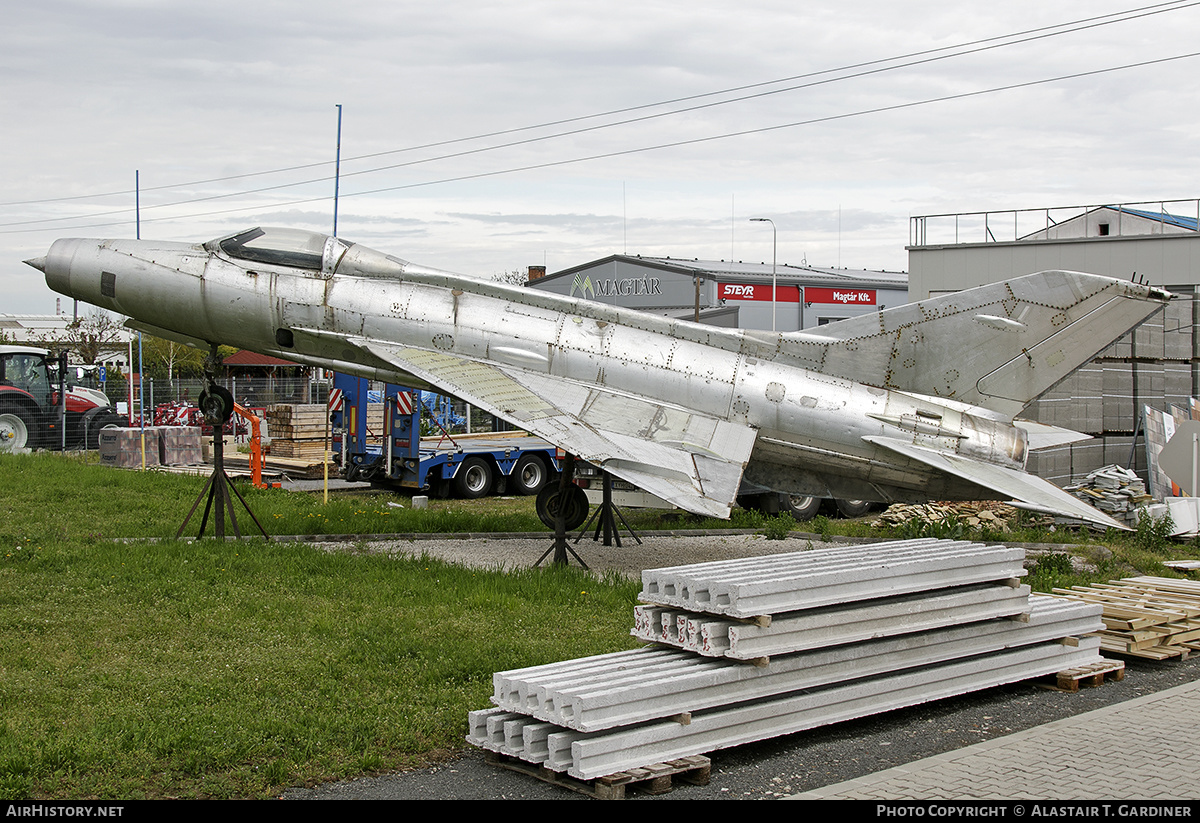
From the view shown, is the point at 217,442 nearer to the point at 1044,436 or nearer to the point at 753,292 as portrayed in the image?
the point at 1044,436

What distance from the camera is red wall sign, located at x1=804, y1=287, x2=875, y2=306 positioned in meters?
62.5

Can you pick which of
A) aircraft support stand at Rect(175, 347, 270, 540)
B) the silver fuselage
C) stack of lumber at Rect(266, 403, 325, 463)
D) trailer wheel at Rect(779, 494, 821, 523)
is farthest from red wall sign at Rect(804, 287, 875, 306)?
aircraft support stand at Rect(175, 347, 270, 540)

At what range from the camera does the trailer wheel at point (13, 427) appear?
28.9 m

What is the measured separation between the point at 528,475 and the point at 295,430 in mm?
6761

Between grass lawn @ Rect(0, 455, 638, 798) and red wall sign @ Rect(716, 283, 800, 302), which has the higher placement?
red wall sign @ Rect(716, 283, 800, 302)

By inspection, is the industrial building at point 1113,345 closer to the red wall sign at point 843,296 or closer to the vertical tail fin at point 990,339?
the vertical tail fin at point 990,339

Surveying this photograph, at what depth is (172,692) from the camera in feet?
25.4

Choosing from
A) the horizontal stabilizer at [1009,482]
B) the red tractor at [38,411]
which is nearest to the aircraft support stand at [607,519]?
the horizontal stabilizer at [1009,482]

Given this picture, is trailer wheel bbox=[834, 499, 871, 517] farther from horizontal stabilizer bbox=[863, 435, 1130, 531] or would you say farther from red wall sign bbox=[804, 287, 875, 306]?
red wall sign bbox=[804, 287, 875, 306]

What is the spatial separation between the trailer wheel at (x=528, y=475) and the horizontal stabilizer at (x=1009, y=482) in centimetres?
1179

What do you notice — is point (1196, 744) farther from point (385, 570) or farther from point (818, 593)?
point (385, 570)

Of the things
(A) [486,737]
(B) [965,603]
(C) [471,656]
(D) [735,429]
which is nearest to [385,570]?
(C) [471,656]

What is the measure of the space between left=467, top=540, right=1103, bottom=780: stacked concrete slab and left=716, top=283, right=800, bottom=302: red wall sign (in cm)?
4977

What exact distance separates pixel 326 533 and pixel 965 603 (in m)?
10.6
